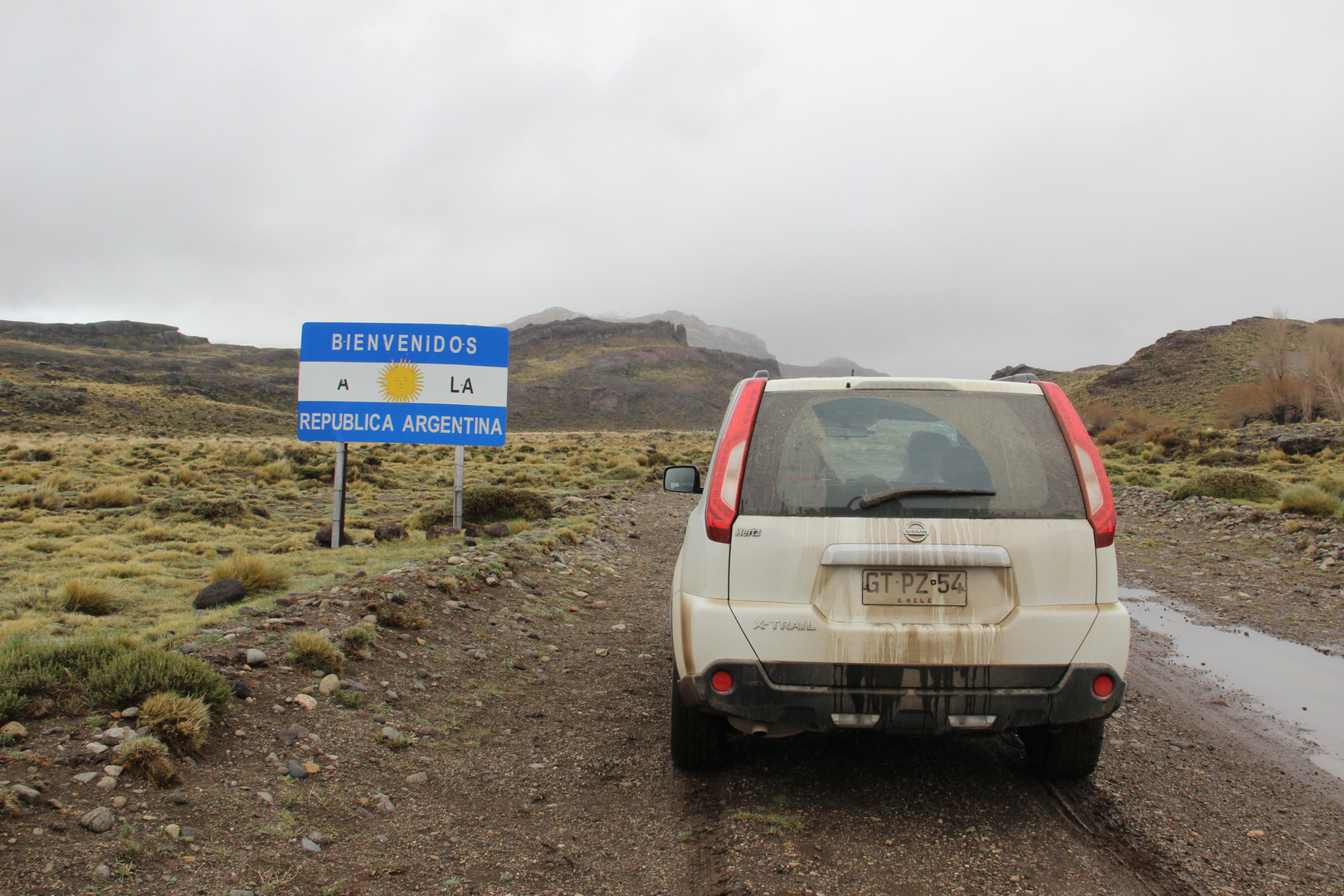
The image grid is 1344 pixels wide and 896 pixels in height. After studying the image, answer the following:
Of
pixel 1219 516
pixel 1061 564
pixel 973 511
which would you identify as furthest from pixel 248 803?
→ pixel 1219 516

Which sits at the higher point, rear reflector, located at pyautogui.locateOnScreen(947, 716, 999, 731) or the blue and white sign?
the blue and white sign

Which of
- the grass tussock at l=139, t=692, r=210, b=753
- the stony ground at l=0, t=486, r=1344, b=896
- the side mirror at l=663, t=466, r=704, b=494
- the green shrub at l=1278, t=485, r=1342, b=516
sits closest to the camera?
the stony ground at l=0, t=486, r=1344, b=896

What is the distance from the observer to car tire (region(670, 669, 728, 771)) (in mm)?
3688

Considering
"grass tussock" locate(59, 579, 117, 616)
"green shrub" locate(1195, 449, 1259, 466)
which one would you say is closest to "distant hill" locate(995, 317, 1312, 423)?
"green shrub" locate(1195, 449, 1259, 466)

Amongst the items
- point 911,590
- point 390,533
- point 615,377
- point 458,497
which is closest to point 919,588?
point 911,590

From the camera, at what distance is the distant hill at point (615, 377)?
103188 millimetres

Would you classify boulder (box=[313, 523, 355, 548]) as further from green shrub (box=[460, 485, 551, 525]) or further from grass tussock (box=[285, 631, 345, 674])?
grass tussock (box=[285, 631, 345, 674])

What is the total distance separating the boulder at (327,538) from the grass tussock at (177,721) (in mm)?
7049

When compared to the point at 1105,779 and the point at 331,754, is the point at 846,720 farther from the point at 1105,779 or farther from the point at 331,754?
the point at 331,754

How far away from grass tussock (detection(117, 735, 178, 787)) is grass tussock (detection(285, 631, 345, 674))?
1.41 metres

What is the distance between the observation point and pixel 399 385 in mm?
10445

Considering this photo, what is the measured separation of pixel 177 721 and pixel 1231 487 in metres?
17.8

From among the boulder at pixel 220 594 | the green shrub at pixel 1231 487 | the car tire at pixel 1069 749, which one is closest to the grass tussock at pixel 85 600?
the boulder at pixel 220 594

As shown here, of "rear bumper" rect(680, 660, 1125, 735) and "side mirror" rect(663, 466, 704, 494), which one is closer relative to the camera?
"rear bumper" rect(680, 660, 1125, 735)
